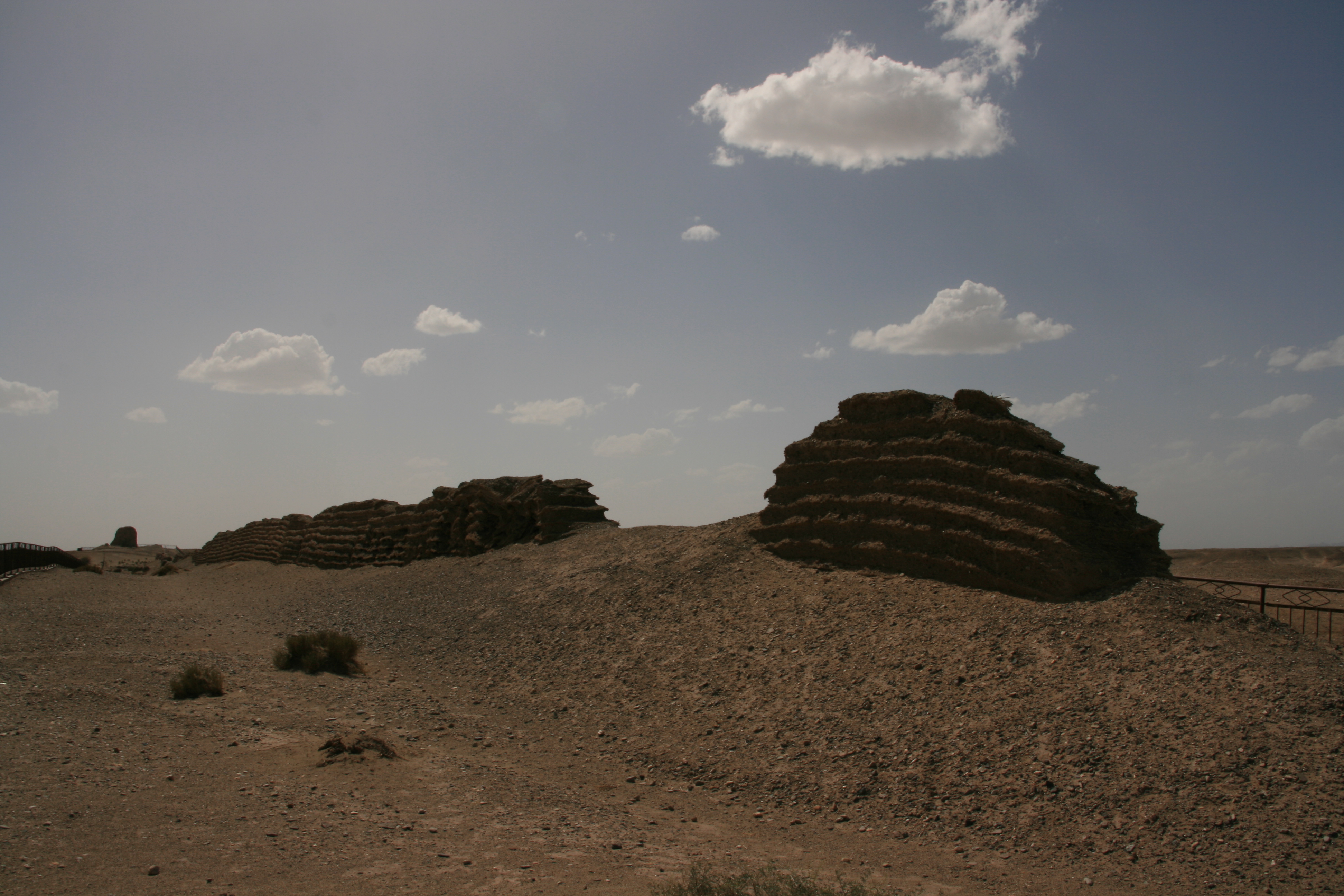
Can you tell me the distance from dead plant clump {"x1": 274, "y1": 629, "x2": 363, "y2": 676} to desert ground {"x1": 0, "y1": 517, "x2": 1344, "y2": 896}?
0.30 meters

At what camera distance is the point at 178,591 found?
86.7 ft

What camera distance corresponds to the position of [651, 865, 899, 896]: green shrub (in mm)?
4652

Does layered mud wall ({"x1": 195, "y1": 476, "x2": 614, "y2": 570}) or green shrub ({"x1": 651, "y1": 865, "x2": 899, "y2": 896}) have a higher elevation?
layered mud wall ({"x1": 195, "y1": 476, "x2": 614, "y2": 570})

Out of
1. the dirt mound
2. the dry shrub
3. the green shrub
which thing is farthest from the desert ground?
the dirt mound

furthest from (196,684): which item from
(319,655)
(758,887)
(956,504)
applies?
(956,504)

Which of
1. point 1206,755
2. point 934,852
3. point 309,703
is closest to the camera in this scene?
point 934,852

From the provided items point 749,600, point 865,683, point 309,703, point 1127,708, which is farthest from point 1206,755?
point 309,703

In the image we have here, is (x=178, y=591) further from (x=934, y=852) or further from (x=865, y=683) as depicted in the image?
Answer: (x=934, y=852)

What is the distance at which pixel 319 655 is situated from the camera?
1202 centimetres

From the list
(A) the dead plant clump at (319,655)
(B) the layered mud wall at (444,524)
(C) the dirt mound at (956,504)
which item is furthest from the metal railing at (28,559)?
(C) the dirt mound at (956,504)

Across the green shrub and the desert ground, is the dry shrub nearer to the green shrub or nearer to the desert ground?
the desert ground

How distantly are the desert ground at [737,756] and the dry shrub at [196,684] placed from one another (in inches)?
8.1

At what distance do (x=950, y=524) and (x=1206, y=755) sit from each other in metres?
5.22

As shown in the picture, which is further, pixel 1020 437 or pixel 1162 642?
pixel 1020 437
